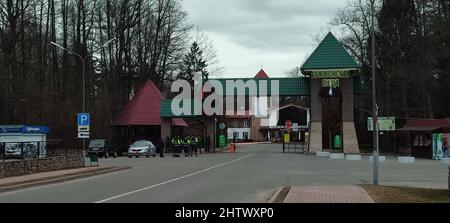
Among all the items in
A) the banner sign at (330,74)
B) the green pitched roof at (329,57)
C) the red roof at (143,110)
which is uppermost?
the green pitched roof at (329,57)

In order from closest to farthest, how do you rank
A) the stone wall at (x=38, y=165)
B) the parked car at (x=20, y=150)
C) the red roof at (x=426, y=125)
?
A: the stone wall at (x=38, y=165) < the parked car at (x=20, y=150) < the red roof at (x=426, y=125)

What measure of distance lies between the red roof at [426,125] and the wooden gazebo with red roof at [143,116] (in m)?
25.6

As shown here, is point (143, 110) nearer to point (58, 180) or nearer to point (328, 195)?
point (58, 180)

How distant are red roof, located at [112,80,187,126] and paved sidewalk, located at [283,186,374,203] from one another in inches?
1761

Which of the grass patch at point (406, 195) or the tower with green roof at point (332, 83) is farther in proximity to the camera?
the tower with green roof at point (332, 83)

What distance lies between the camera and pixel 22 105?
177ft

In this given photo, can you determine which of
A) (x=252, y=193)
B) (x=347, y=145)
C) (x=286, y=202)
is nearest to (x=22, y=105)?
(x=347, y=145)

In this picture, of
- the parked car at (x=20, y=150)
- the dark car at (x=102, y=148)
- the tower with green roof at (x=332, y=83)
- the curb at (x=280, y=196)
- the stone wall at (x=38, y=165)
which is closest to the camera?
the curb at (x=280, y=196)

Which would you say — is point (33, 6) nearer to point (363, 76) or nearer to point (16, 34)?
point (16, 34)

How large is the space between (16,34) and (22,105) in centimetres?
664

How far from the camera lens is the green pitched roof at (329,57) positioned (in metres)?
56.5

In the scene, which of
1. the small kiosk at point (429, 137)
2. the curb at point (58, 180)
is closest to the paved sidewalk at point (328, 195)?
the curb at point (58, 180)

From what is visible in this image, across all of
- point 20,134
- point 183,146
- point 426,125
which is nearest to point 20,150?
point 20,134

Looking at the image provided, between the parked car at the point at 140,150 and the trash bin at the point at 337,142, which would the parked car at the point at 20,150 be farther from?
the trash bin at the point at 337,142
